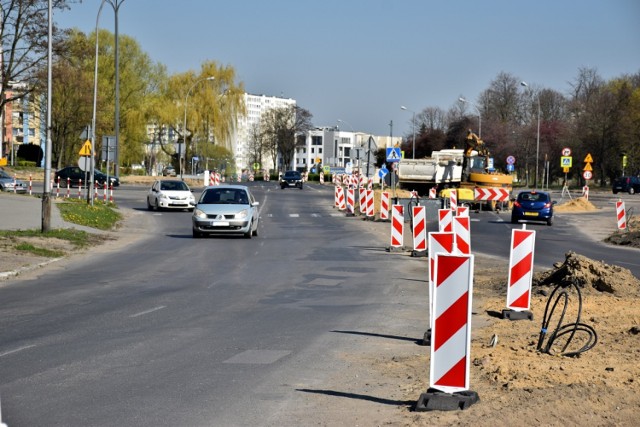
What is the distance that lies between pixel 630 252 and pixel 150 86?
228 feet

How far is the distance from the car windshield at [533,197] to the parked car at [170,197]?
50.5 ft

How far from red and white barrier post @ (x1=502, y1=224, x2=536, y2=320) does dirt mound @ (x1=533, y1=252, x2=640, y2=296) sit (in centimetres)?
210

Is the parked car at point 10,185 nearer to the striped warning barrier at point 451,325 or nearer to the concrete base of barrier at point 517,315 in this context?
the concrete base of barrier at point 517,315

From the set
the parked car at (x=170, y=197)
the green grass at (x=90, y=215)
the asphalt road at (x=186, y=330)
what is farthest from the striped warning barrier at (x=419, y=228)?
the parked car at (x=170, y=197)

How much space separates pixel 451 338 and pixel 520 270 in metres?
6.43

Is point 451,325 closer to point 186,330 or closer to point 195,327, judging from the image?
point 186,330

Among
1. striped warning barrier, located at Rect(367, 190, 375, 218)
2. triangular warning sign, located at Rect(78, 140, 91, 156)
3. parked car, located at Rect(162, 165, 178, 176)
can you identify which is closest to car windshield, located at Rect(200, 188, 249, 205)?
triangular warning sign, located at Rect(78, 140, 91, 156)

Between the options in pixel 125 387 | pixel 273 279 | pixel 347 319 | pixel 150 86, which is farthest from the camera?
pixel 150 86

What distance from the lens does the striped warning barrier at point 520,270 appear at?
45.8 feet

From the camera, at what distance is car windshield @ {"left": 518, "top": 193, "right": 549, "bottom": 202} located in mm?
43375

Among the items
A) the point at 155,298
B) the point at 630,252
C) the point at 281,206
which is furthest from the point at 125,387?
Answer: the point at 281,206

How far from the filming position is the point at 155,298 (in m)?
15.9

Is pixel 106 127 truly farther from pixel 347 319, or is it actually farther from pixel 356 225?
pixel 347 319

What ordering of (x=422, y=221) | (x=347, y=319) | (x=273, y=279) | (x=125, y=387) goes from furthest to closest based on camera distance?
1. (x=422, y=221)
2. (x=273, y=279)
3. (x=347, y=319)
4. (x=125, y=387)
